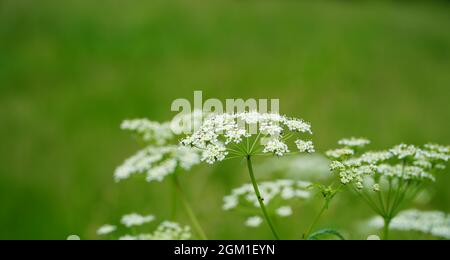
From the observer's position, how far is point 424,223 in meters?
3.27

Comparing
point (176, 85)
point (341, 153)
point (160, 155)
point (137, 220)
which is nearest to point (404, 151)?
point (341, 153)

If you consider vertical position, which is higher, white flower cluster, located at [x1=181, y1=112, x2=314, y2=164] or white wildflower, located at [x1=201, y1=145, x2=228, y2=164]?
white flower cluster, located at [x1=181, y1=112, x2=314, y2=164]

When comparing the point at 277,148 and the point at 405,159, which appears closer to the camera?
the point at 277,148

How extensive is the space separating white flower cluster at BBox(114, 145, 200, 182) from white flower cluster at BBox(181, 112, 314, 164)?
0.87 metres

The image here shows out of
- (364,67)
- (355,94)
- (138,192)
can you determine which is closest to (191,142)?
(138,192)

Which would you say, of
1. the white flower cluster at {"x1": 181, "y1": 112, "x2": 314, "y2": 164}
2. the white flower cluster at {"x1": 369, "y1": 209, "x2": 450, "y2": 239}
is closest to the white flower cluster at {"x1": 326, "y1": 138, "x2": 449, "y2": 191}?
the white flower cluster at {"x1": 181, "y1": 112, "x2": 314, "y2": 164}

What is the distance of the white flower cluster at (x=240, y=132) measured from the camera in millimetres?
2236

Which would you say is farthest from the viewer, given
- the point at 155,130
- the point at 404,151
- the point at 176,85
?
the point at 176,85

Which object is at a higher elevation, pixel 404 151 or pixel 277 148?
pixel 404 151

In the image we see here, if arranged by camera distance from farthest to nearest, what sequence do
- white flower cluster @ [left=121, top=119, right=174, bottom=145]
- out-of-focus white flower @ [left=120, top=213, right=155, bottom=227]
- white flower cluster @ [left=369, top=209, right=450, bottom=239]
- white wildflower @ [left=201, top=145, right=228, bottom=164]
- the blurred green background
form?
1. the blurred green background
2. white flower cluster @ [left=121, top=119, right=174, bottom=145]
3. out-of-focus white flower @ [left=120, top=213, right=155, bottom=227]
4. white flower cluster @ [left=369, top=209, right=450, bottom=239]
5. white wildflower @ [left=201, top=145, right=228, bottom=164]

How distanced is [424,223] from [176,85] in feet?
23.9

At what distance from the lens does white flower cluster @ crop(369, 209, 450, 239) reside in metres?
3.09

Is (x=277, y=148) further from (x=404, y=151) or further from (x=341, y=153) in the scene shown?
(x=404, y=151)

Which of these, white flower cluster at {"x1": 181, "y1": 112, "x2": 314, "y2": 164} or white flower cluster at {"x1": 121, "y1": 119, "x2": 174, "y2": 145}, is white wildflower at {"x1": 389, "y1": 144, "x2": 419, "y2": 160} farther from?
white flower cluster at {"x1": 121, "y1": 119, "x2": 174, "y2": 145}
